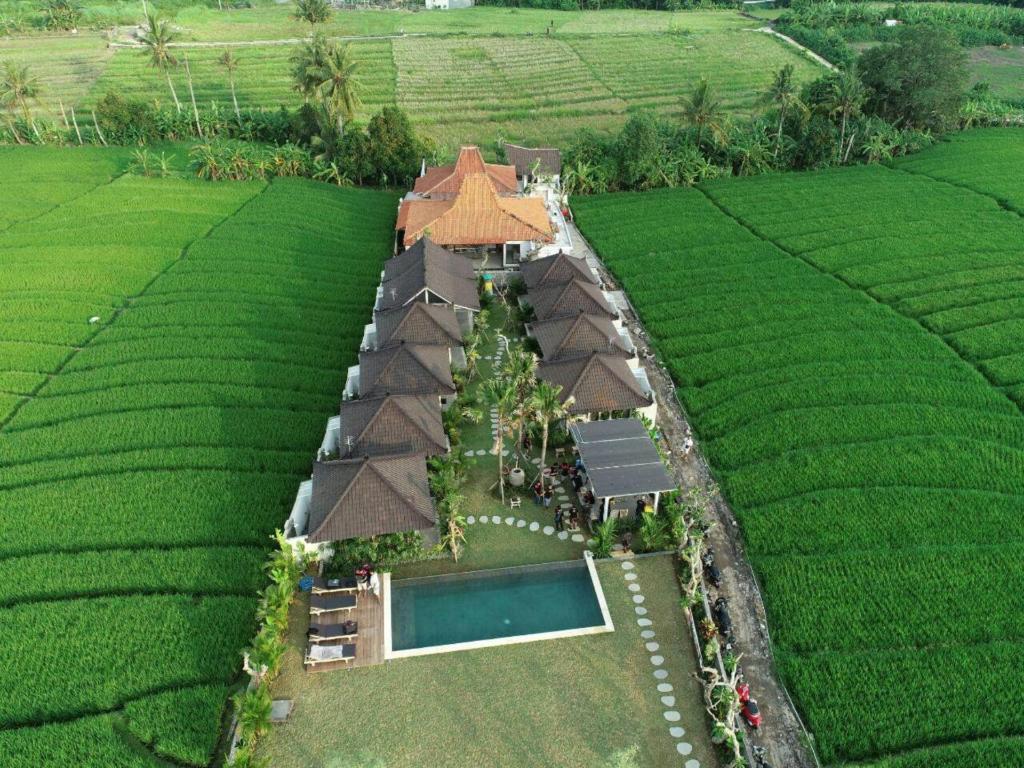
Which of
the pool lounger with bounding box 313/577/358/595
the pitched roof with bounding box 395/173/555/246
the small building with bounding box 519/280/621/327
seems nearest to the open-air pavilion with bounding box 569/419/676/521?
the pool lounger with bounding box 313/577/358/595

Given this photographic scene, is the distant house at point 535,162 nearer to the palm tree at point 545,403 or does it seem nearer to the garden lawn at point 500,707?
the palm tree at point 545,403

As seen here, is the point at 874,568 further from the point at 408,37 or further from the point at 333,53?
the point at 408,37

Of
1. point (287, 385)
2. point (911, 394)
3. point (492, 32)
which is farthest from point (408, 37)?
point (911, 394)

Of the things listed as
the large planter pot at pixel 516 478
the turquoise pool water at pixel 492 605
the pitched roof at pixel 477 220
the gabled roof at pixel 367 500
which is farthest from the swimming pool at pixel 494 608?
the pitched roof at pixel 477 220

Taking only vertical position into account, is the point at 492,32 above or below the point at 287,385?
above

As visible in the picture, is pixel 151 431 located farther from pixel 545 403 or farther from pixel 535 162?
pixel 535 162

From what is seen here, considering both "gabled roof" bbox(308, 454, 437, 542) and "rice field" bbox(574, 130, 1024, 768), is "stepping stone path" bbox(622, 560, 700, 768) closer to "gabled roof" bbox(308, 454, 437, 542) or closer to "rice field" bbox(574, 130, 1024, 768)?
"rice field" bbox(574, 130, 1024, 768)
